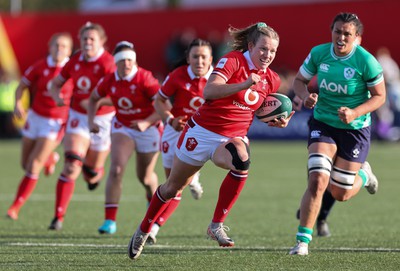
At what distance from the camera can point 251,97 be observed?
7.32 metres

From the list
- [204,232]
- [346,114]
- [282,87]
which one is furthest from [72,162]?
[282,87]

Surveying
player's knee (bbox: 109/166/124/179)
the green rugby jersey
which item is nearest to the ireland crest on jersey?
the green rugby jersey

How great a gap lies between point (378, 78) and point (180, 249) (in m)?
2.32

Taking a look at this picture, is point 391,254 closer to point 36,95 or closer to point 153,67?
point 36,95

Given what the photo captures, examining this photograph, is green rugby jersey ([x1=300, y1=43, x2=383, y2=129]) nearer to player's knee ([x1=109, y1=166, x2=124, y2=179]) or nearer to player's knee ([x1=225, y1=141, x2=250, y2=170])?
player's knee ([x1=225, y1=141, x2=250, y2=170])

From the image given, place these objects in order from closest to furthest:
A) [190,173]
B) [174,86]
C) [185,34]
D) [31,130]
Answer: [190,173]
[174,86]
[31,130]
[185,34]

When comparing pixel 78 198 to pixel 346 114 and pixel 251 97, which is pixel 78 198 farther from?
pixel 346 114

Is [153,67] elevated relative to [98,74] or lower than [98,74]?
lower

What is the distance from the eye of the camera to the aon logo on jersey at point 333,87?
25.5ft

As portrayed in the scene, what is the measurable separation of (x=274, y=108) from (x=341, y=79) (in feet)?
2.68

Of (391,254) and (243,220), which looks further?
(243,220)

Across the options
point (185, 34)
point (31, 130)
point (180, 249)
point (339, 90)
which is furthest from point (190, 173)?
point (185, 34)

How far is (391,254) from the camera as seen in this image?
7.62 meters

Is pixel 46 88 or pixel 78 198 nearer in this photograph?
pixel 46 88
